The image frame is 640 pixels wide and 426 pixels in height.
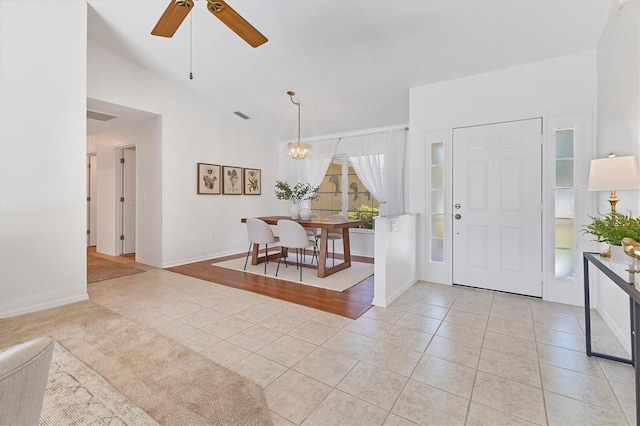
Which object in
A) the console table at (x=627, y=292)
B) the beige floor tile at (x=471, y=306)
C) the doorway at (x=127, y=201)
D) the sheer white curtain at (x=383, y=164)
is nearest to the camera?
the console table at (x=627, y=292)

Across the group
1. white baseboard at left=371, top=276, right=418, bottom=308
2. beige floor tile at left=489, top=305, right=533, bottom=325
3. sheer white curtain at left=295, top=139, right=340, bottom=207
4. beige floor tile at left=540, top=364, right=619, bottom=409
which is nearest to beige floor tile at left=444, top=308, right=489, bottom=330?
beige floor tile at left=489, top=305, right=533, bottom=325

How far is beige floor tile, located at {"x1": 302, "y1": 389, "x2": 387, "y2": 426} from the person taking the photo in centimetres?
146

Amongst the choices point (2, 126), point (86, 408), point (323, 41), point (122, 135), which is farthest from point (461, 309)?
point (122, 135)

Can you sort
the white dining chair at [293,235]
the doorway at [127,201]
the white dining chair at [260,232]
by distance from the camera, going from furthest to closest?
the doorway at [127,201]
the white dining chair at [260,232]
the white dining chair at [293,235]

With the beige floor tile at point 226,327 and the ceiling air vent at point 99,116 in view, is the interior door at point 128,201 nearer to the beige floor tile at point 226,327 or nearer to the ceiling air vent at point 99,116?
the ceiling air vent at point 99,116

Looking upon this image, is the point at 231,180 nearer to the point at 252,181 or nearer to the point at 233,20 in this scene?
the point at 252,181

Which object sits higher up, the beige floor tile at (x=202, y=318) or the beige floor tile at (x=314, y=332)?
the beige floor tile at (x=202, y=318)

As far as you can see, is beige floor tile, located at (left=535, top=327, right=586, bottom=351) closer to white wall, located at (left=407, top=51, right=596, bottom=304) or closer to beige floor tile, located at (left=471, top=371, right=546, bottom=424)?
beige floor tile, located at (left=471, top=371, right=546, bottom=424)

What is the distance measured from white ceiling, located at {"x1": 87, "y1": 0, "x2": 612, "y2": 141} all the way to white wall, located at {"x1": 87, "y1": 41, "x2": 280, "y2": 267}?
273mm

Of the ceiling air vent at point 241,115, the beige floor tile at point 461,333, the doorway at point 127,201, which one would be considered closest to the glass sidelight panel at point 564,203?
the beige floor tile at point 461,333

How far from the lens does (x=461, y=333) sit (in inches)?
96.3

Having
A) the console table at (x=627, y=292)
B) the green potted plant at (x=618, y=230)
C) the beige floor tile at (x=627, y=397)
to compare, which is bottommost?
the beige floor tile at (x=627, y=397)

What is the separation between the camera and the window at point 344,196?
19.1 ft

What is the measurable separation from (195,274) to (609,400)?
→ 4.43 meters
